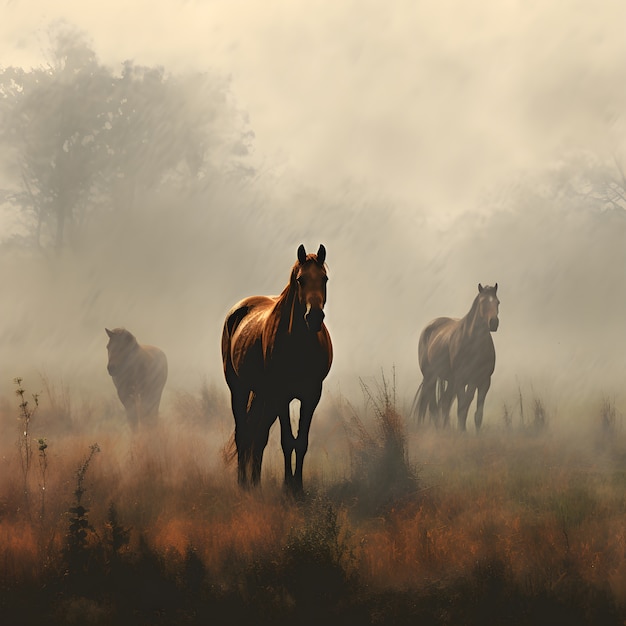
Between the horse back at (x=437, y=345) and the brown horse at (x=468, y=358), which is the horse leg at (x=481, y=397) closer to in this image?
the brown horse at (x=468, y=358)

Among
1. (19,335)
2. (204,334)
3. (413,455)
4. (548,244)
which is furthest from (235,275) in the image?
(413,455)

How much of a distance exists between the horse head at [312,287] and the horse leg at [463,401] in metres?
7.74

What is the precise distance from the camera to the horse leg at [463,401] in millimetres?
13531

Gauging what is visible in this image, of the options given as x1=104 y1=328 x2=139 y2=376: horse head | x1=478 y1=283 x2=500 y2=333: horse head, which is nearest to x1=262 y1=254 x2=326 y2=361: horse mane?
x1=104 y1=328 x2=139 y2=376: horse head

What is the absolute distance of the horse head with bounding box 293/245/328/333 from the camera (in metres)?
6.15

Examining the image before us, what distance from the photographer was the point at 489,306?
1341cm

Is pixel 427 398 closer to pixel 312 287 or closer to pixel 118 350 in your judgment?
pixel 118 350

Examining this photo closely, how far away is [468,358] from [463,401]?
79 cm

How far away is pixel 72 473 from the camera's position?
312 inches

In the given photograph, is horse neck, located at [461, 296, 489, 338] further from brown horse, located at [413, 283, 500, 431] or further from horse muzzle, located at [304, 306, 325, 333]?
horse muzzle, located at [304, 306, 325, 333]

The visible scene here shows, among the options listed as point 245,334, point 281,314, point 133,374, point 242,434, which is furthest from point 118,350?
point 281,314

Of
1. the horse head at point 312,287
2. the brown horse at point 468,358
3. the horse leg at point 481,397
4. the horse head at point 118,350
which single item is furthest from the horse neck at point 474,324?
the horse head at point 312,287

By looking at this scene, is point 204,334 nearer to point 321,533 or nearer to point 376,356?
point 376,356

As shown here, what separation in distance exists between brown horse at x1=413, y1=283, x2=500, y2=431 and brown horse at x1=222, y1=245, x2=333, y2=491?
6.09 meters
